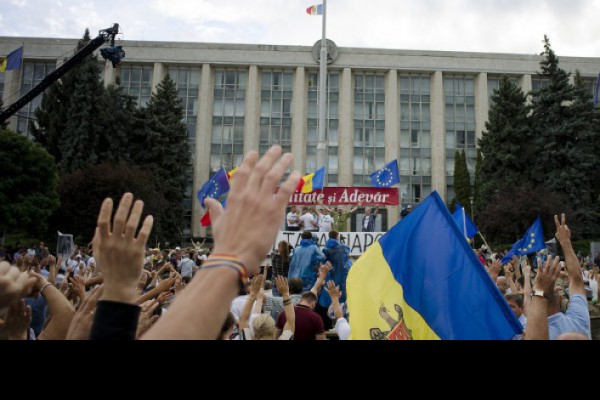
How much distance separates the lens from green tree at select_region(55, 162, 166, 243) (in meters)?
35.6

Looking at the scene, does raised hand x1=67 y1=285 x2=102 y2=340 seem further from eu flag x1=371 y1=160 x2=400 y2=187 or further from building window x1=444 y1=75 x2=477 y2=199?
building window x1=444 y1=75 x2=477 y2=199

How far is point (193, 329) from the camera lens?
1.02 metres

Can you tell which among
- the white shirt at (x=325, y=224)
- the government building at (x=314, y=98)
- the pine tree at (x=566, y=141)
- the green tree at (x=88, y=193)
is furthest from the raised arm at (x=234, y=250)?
the government building at (x=314, y=98)

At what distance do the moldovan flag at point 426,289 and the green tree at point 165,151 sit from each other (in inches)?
1630

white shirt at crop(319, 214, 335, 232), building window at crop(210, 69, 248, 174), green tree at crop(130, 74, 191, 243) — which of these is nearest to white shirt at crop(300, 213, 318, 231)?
white shirt at crop(319, 214, 335, 232)

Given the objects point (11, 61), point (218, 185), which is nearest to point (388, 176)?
point (218, 185)

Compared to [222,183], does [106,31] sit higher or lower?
higher

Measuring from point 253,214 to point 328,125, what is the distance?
54750mm

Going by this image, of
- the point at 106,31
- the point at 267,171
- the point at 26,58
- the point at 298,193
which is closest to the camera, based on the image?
the point at 267,171

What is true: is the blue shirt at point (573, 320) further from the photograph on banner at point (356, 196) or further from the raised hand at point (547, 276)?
the photograph on banner at point (356, 196)

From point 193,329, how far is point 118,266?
16.6 inches

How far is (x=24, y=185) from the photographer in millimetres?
30266
